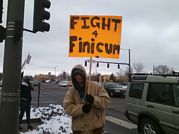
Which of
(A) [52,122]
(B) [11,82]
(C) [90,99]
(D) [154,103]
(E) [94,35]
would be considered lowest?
(A) [52,122]

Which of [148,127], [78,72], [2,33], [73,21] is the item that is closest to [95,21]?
[73,21]

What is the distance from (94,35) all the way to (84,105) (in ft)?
5.29

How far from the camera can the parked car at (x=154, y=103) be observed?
791cm

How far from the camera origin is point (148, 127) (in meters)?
8.90

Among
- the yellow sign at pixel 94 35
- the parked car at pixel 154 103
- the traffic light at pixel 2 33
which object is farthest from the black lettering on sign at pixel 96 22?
the parked car at pixel 154 103

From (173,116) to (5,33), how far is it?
4.07 meters

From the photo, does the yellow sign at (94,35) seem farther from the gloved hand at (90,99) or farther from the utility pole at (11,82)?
the gloved hand at (90,99)

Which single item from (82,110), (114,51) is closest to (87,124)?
(82,110)

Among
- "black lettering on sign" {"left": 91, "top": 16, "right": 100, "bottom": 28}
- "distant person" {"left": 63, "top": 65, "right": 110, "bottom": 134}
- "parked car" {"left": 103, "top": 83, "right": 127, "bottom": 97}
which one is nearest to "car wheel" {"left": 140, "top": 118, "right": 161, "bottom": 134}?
"black lettering on sign" {"left": 91, "top": 16, "right": 100, "bottom": 28}

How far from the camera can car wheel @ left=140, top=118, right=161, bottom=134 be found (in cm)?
848

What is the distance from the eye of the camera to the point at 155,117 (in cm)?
845

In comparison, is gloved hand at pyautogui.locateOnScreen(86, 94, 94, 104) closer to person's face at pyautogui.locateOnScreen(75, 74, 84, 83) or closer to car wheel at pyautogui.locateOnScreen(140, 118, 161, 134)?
person's face at pyautogui.locateOnScreen(75, 74, 84, 83)

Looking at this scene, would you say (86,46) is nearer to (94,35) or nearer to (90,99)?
(94,35)

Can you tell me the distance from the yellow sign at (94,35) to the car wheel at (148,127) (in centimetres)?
326
